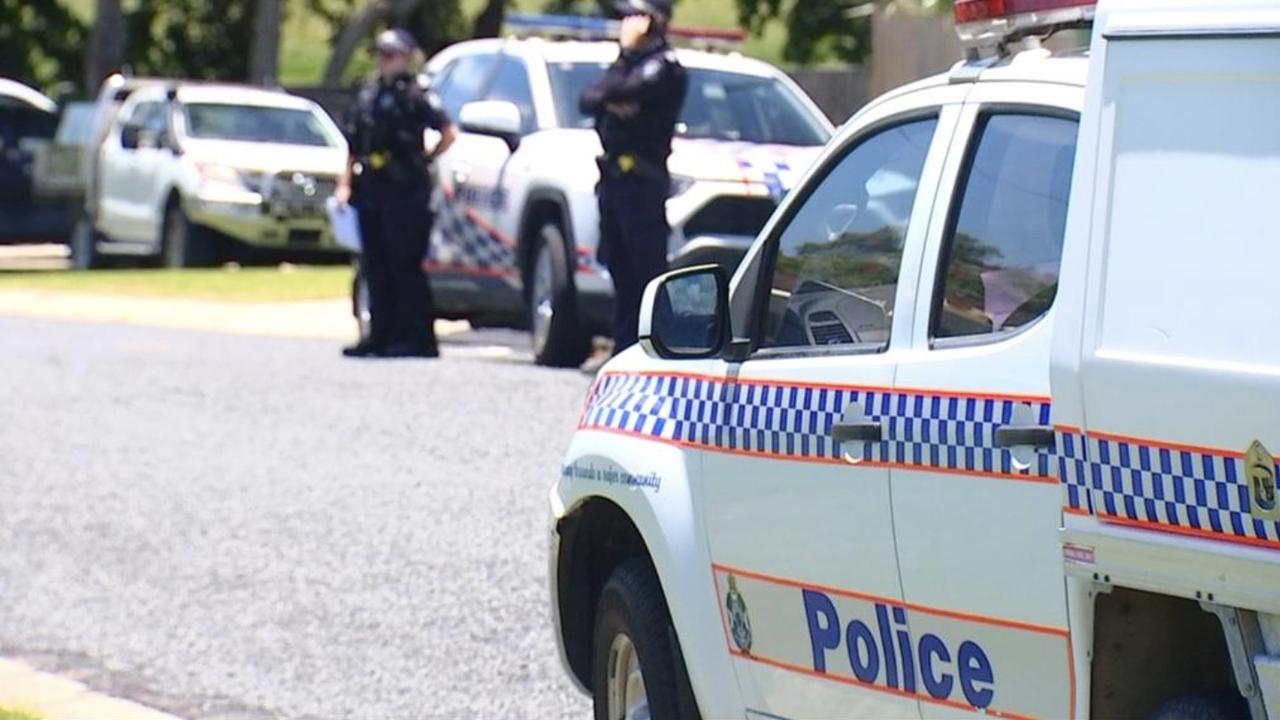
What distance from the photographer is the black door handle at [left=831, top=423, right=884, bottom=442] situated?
4.78 m

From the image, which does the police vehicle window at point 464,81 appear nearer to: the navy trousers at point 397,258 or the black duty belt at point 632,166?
the navy trousers at point 397,258

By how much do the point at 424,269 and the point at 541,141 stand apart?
129cm

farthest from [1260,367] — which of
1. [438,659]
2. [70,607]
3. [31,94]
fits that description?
[31,94]

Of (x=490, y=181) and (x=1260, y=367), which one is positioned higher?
(x=1260, y=367)

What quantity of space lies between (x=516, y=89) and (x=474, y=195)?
0.70 meters

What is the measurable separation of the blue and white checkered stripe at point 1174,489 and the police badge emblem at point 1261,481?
11 mm

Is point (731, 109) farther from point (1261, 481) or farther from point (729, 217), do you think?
point (1261, 481)

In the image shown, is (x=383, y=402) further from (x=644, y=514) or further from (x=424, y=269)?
(x=644, y=514)

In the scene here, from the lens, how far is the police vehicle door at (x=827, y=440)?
485 cm

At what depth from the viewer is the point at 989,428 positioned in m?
4.40

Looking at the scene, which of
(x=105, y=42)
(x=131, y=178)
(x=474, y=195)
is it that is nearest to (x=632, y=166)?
(x=474, y=195)

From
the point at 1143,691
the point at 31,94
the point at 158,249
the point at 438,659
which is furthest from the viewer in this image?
the point at 31,94

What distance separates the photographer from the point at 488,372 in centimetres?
1490

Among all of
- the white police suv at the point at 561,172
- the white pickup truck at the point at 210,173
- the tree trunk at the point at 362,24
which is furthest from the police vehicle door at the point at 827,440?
the tree trunk at the point at 362,24
